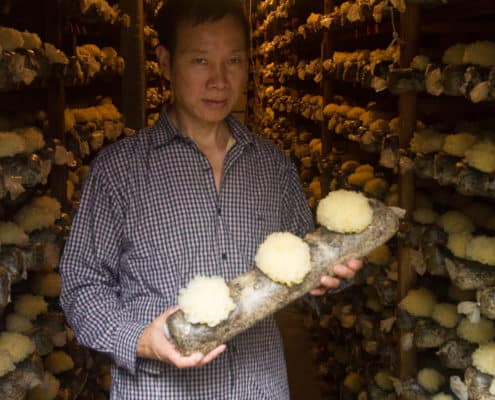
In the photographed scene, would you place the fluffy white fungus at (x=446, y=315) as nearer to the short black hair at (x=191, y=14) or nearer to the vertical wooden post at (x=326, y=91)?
the short black hair at (x=191, y=14)

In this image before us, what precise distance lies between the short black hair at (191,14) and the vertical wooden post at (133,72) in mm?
3332

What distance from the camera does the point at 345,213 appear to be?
1.91 metres

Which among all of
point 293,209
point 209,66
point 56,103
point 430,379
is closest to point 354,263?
point 293,209

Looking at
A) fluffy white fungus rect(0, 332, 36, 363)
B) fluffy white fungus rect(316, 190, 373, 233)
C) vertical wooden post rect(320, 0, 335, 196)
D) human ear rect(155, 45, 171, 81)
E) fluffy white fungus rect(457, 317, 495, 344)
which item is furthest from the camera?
vertical wooden post rect(320, 0, 335, 196)

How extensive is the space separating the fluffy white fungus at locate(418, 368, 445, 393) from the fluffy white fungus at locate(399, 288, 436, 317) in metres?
0.23

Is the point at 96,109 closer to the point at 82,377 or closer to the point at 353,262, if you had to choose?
the point at 82,377

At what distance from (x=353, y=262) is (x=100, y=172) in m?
0.69

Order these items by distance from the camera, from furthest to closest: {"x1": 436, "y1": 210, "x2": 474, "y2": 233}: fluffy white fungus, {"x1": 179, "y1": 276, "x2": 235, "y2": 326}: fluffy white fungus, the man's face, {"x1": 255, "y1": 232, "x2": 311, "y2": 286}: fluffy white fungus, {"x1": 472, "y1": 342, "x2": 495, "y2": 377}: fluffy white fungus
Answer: {"x1": 436, "y1": 210, "x2": 474, "y2": 233}: fluffy white fungus
{"x1": 472, "y1": 342, "x2": 495, "y2": 377}: fluffy white fungus
the man's face
{"x1": 255, "y1": 232, "x2": 311, "y2": 286}: fluffy white fungus
{"x1": 179, "y1": 276, "x2": 235, "y2": 326}: fluffy white fungus

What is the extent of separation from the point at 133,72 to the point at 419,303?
3042 millimetres

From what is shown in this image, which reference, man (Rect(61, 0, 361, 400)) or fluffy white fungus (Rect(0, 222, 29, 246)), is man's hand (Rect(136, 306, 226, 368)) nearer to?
man (Rect(61, 0, 361, 400))

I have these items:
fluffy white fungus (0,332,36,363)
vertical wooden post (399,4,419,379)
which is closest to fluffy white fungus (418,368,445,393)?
vertical wooden post (399,4,419,379)

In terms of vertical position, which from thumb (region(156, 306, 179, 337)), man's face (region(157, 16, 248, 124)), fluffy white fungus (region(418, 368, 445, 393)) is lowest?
fluffy white fungus (region(418, 368, 445, 393))

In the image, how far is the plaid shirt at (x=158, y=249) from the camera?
2.00 metres

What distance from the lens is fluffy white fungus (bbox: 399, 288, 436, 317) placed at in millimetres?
3182
